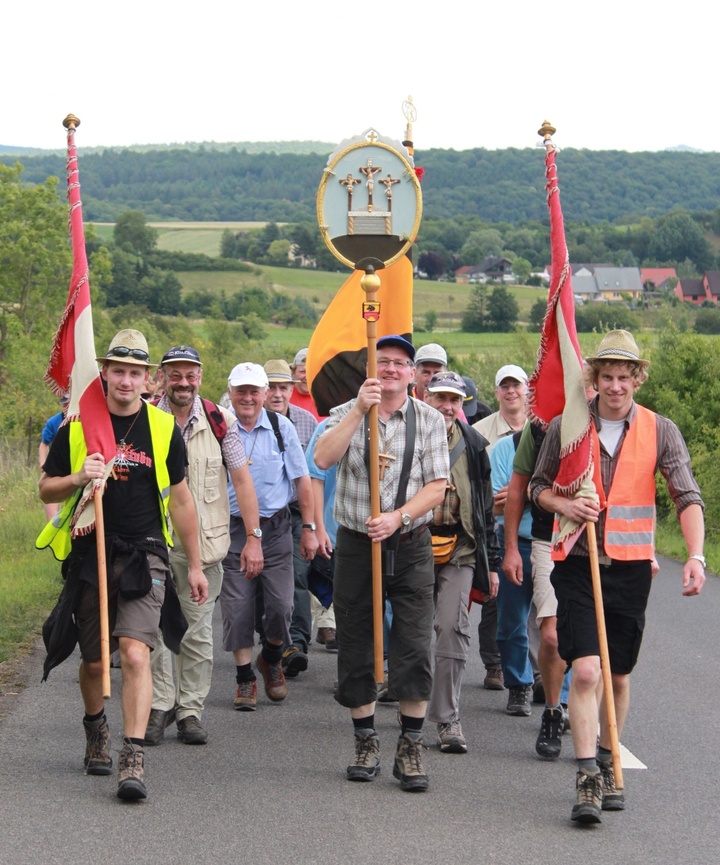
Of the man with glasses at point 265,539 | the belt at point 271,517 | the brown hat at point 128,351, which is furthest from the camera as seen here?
the belt at point 271,517

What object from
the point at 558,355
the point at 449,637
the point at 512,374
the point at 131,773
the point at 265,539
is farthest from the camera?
the point at 512,374

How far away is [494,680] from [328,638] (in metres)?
2.01

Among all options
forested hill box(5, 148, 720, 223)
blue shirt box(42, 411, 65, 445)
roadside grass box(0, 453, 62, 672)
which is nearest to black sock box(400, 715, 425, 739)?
roadside grass box(0, 453, 62, 672)

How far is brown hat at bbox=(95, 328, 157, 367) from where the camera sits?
733 cm

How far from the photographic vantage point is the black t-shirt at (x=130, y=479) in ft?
23.7

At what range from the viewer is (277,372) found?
38.0 ft

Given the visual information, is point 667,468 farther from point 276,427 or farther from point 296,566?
point 296,566

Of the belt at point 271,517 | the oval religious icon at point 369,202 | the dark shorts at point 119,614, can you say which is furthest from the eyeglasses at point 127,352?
the belt at point 271,517

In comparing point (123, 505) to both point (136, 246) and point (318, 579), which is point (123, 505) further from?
point (136, 246)

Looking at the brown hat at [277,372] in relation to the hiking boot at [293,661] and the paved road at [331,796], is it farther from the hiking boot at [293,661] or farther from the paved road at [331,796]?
the paved road at [331,796]

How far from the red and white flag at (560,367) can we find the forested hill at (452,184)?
132 metres

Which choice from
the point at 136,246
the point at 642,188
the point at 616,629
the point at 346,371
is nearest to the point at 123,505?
the point at 616,629

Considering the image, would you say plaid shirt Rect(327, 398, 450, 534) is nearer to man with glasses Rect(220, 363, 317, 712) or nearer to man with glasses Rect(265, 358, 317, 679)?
man with glasses Rect(220, 363, 317, 712)

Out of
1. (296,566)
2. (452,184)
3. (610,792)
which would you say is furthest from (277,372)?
(452,184)
